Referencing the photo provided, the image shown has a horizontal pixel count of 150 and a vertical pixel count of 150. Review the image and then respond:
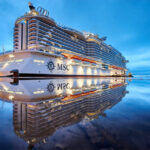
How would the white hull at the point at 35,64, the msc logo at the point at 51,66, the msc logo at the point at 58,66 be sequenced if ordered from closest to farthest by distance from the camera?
the white hull at the point at 35,64 → the msc logo at the point at 51,66 → the msc logo at the point at 58,66

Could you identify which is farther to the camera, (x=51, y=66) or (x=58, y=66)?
(x=58, y=66)

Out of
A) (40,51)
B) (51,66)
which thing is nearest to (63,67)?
(51,66)

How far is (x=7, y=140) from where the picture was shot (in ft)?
4.06

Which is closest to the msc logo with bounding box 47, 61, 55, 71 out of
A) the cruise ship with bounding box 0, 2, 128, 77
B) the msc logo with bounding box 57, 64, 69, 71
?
the cruise ship with bounding box 0, 2, 128, 77

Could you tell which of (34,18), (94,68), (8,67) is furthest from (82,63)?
(8,67)

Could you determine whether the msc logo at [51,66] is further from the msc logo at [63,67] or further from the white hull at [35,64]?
the msc logo at [63,67]

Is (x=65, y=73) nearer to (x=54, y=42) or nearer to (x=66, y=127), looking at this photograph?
(x=54, y=42)

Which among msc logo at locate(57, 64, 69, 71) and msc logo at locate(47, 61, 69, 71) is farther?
msc logo at locate(57, 64, 69, 71)

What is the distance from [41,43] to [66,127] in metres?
27.7

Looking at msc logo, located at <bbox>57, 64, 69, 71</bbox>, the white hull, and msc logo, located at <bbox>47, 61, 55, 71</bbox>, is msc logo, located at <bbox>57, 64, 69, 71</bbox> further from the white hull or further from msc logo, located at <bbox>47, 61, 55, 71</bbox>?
msc logo, located at <bbox>47, 61, 55, 71</bbox>

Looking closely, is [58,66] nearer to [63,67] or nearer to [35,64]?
[63,67]

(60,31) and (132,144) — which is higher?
(60,31)

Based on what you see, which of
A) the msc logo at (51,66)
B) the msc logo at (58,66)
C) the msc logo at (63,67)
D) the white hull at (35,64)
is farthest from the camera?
the msc logo at (63,67)

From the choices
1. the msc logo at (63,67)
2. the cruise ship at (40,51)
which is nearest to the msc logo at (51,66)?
the cruise ship at (40,51)
